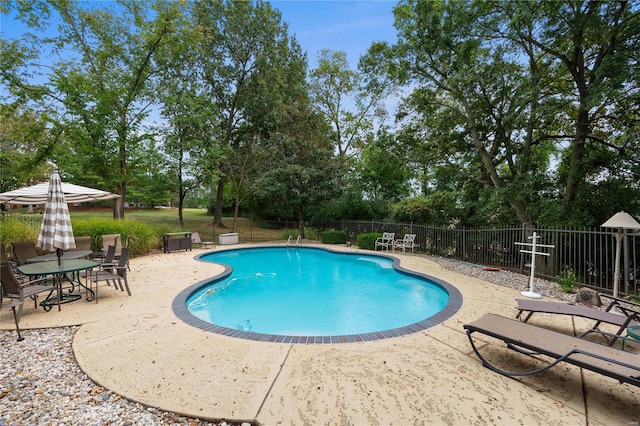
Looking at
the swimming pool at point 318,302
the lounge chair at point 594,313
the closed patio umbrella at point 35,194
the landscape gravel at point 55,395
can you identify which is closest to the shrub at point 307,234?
the swimming pool at point 318,302

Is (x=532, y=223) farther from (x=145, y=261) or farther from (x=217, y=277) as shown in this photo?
(x=145, y=261)

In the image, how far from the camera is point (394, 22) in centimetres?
1132

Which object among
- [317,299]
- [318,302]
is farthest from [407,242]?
[318,302]

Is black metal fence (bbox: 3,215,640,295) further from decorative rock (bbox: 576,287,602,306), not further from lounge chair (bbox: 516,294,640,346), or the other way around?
lounge chair (bbox: 516,294,640,346)

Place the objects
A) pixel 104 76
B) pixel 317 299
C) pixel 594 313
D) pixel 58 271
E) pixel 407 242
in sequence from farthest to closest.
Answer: pixel 104 76 → pixel 407 242 → pixel 317 299 → pixel 58 271 → pixel 594 313

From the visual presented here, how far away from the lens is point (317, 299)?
23.2 ft

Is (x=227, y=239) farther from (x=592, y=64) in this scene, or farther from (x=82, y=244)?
(x=592, y=64)

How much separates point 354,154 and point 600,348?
1913 centimetres

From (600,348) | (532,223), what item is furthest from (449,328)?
(532,223)

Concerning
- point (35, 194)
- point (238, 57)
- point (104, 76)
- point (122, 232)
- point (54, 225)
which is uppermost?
point (238, 57)

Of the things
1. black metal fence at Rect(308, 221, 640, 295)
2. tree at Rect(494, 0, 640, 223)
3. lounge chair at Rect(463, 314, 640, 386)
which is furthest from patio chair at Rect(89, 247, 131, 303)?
tree at Rect(494, 0, 640, 223)

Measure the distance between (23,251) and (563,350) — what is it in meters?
9.80

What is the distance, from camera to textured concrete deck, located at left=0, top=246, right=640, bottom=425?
2336 mm

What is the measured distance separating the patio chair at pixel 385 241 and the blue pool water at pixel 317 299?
185cm
